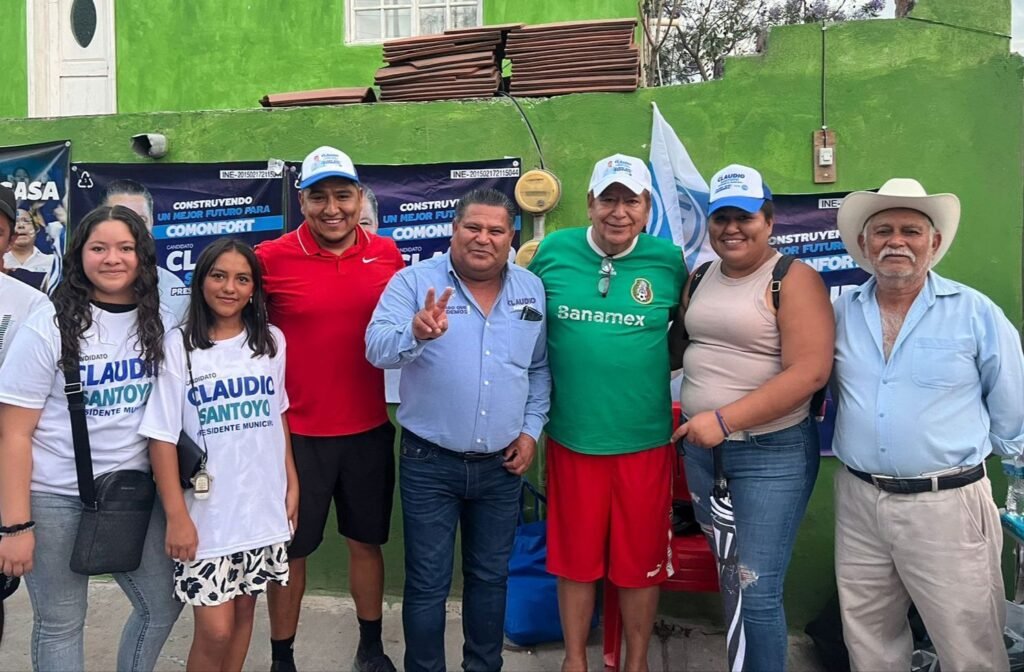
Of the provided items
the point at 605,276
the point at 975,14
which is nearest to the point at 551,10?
the point at 975,14

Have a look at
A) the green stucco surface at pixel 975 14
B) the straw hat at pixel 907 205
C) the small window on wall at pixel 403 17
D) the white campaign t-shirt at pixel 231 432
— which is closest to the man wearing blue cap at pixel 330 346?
the white campaign t-shirt at pixel 231 432

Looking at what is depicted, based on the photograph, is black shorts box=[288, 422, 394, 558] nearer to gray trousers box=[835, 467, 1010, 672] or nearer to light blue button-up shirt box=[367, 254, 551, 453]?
light blue button-up shirt box=[367, 254, 551, 453]

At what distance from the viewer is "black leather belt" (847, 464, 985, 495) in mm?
2492

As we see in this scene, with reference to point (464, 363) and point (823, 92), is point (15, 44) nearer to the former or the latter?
point (464, 363)

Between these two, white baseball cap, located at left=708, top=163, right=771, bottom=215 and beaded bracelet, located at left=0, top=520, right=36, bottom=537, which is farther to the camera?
→ white baseball cap, located at left=708, top=163, right=771, bottom=215

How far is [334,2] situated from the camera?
7148 millimetres

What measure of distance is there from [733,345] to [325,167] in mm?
1650

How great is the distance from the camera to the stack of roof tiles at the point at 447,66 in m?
4.42

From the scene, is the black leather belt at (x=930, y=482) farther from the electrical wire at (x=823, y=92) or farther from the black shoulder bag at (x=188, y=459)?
the black shoulder bag at (x=188, y=459)

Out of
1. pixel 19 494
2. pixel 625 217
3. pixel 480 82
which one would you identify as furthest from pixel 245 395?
pixel 480 82

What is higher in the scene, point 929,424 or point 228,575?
point 929,424

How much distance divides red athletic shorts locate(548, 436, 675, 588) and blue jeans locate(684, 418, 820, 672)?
370 mm

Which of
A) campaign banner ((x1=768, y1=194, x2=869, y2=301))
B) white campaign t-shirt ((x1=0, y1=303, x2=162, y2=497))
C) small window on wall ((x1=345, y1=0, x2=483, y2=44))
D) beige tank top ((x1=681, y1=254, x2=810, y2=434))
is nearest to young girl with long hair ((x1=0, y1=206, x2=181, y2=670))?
white campaign t-shirt ((x1=0, y1=303, x2=162, y2=497))

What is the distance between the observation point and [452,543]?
3.02 m
